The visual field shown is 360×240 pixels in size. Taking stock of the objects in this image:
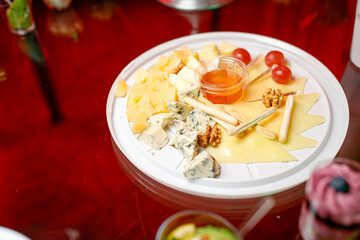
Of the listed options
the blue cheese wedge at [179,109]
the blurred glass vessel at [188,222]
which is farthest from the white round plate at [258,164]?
the blurred glass vessel at [188,222]

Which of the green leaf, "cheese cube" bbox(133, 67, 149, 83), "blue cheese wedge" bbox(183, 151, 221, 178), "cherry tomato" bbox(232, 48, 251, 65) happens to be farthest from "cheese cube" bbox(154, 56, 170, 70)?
the green leaf

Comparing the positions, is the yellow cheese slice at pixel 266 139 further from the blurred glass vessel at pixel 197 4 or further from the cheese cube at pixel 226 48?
the blurred glass vessel at pixel 197 4

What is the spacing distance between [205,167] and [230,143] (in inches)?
6.5

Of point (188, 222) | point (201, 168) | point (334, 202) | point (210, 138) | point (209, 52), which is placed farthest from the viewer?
point (209, 52)

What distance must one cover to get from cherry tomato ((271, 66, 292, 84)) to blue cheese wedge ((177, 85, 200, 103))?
0.32 metres

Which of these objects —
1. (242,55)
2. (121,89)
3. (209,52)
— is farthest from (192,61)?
(121,89)

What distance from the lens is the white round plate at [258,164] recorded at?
1.10 metres

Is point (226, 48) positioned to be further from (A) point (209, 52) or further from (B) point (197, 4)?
(B) point (197, 4)

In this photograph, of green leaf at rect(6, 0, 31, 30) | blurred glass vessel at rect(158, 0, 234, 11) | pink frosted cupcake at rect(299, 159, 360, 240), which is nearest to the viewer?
pink frosted cupcake at rect(299, 159, 360, 240)

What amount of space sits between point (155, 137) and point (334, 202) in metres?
0.65

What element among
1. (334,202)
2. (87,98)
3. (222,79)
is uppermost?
(334,202)

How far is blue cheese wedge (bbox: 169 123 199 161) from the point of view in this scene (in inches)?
45.7

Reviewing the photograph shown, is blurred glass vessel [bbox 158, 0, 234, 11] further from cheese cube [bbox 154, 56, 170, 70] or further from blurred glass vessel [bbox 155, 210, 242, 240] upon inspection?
blurred glass vessel [bbox 155, 210, 242, 240]

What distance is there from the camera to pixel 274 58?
1497mm
